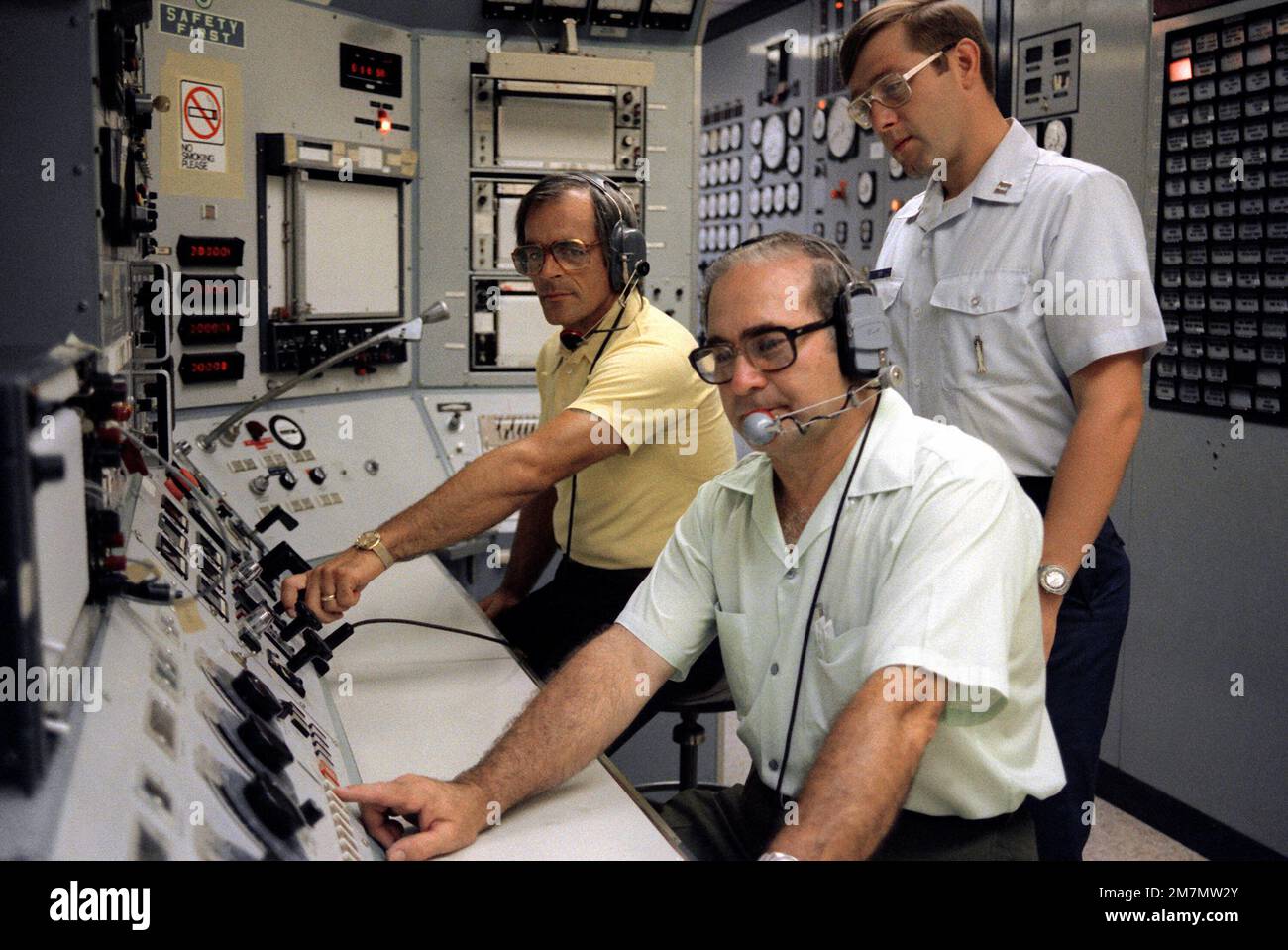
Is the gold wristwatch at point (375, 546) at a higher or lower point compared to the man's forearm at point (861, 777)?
higher

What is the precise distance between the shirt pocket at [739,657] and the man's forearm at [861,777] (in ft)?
0.84

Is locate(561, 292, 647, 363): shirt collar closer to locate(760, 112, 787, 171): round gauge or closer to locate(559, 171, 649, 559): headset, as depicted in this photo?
locate(559, 171, 649, 559): headset

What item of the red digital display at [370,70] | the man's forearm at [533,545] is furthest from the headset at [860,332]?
→ the red digital display at [370,70]

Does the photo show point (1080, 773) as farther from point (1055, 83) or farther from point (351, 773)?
point (1055, 83)

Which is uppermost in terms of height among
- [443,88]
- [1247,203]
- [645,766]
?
[443,88]

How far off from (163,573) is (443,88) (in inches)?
78.2

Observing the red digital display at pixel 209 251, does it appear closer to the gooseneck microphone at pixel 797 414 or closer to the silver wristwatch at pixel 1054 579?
the gooseneck microphone at pixel 797 414

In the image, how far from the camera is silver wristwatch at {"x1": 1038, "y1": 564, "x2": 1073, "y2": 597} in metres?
1.61

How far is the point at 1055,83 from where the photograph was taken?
9.98 feet

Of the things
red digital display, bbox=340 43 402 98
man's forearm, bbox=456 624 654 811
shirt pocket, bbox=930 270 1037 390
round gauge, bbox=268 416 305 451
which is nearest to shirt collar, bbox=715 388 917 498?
man's forearm, bbox=456 624 654 811

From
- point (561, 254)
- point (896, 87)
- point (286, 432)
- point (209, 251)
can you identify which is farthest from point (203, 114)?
point (896, 87)

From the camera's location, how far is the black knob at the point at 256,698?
124cm

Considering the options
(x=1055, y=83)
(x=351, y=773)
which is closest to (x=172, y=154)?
(x=351, y=773)

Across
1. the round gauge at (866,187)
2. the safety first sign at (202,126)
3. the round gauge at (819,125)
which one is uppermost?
the round gauge at (819,125)
